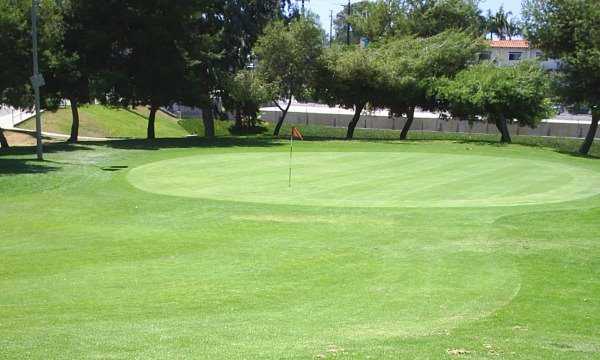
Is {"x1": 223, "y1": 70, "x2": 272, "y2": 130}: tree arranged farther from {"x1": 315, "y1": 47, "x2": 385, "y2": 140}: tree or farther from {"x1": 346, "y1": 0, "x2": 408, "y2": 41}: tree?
{"x1": 346, "y1": 0, "x2": 408, "y2": 41}: tree

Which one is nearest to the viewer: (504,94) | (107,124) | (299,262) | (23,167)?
(299,262)

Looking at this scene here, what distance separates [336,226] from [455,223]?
3.19m

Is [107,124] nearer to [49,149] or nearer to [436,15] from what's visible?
[436,15]

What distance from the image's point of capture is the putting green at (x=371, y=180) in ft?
75.9

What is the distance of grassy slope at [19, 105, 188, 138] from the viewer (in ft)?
231

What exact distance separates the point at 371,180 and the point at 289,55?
2719 cm

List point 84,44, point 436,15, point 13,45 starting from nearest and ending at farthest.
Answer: point 13,45 < point 84,44 < point 436,15

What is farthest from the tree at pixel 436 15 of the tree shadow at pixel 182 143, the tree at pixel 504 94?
the tree shadow at pixel 182 143

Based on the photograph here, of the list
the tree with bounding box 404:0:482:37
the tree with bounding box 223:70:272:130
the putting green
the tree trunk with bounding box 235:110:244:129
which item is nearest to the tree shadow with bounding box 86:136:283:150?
the tree with bounding box 223:70:272:130

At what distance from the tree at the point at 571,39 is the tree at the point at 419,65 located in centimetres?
1035

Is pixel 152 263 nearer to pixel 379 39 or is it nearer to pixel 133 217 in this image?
pixel 133 217

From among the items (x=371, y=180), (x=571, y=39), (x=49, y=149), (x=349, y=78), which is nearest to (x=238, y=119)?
(x=349, y=78)

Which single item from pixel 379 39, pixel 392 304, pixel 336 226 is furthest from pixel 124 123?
pixel 392 304

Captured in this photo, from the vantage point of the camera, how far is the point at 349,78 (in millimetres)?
52656
